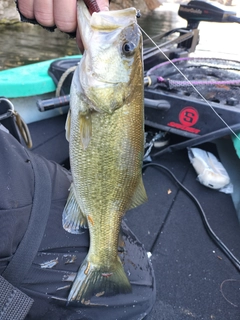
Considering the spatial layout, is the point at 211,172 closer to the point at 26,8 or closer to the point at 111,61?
the point at 111,61

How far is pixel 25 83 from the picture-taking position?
3.04 meters

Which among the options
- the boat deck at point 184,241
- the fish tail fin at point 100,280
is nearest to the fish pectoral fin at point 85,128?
the fish tail fin at point 100,280

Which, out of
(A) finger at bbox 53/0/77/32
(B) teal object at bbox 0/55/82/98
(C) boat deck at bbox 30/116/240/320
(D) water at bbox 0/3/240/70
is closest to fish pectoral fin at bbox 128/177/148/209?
(A) finger at bbox 53/0/77/32

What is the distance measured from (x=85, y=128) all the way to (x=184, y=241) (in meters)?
1.44

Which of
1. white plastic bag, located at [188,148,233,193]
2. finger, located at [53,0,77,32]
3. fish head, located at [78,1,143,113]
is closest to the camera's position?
finger, located at [53,0,77,32]

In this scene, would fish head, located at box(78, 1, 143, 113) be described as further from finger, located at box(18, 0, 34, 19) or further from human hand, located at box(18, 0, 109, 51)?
finger, located at box(18, 0, 34, 19)

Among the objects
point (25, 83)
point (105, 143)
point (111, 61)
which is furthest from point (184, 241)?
point (25, 83)

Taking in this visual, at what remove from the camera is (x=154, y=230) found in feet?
7.28

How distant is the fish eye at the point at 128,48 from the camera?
42.6 inches

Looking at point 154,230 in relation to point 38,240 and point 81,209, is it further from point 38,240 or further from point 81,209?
point 38,240

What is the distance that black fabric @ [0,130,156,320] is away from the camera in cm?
98

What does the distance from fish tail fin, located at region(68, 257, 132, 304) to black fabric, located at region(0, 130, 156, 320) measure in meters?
0.03

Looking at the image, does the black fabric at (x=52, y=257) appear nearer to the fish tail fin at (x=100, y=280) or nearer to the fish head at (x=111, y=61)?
the fish tail fin at (x=100, y=280)

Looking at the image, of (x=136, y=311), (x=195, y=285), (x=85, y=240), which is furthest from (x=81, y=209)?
(x=195, y=285)
